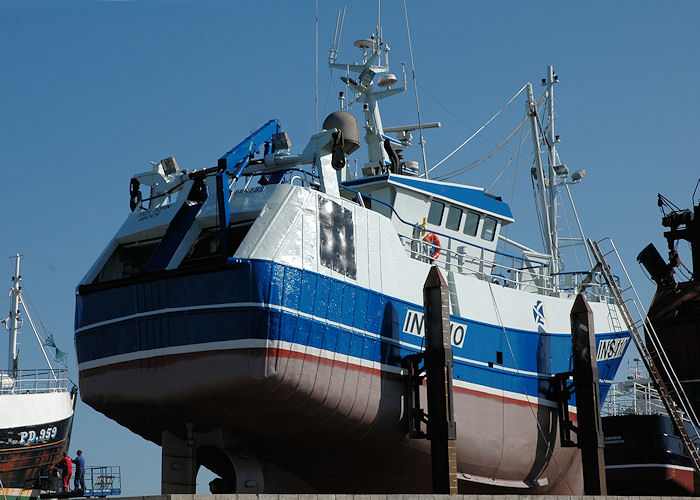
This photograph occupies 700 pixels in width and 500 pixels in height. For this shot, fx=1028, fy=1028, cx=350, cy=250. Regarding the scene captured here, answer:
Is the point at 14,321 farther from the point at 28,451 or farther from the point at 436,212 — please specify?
the point at 436,212

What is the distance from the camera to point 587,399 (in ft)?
71.8

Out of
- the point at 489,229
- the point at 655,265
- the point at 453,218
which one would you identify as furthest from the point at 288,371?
the point at 655,265

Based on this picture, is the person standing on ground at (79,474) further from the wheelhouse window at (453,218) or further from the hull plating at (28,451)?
the wheelhouse window at (453,218)

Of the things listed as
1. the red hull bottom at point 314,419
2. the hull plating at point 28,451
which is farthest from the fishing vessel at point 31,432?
the red hull bottom at point 314,419

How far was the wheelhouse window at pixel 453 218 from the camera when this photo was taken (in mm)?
24828

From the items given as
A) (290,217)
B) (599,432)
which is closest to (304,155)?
(290,217)

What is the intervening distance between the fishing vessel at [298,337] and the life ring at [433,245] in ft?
0.18

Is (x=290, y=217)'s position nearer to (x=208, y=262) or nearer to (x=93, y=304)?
(x=208, y=262)

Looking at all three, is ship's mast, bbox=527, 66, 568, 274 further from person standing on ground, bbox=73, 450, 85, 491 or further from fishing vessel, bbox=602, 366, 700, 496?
person standing on ground, bbox=73, 450, 85, 491

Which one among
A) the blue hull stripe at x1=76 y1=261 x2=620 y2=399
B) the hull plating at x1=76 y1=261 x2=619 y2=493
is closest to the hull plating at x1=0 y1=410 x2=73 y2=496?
the hull plating at x1=76 y1=261 x2=619 y2=493

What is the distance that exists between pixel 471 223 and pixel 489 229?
2.51 ft

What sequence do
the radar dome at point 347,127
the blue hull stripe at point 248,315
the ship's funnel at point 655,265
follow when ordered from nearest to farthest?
the blue hull stripe at point 248,315
the radar dome at point 347,127
the ship's funnel at point 655,265

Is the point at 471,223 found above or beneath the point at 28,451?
above

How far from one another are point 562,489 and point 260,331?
10.1 meters
